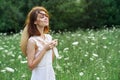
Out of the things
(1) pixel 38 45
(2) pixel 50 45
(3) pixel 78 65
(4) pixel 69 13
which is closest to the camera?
(2) pixel 50 45

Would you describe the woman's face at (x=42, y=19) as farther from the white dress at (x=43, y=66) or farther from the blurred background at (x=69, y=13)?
the blurred background at (x=69, y=13)

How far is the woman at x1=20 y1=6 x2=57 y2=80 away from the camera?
4.34 m

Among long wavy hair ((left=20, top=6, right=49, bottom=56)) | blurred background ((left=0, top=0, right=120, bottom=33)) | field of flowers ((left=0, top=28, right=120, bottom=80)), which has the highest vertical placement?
long wavy hair ((left=20, top=6, right=49, bottom=56))

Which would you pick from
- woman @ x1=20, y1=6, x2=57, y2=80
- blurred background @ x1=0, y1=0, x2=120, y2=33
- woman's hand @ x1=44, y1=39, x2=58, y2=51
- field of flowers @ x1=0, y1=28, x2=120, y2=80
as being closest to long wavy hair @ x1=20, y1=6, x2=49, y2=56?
woman @ x1=20, y1=6, x2=57, y2=80

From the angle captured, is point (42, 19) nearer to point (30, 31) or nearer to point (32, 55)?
point (30, 31)

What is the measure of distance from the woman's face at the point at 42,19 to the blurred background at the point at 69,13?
→ 22563 millimetres

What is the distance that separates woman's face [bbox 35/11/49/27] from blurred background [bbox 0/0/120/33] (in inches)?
888

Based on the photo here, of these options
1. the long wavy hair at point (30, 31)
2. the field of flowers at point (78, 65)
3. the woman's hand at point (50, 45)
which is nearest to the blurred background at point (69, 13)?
the field of flowers at point (78, 65)

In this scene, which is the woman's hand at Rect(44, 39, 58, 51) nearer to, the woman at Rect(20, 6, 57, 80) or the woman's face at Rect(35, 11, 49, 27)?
the woman at Rect(20, 6, 57, 80)

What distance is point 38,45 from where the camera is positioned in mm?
4375

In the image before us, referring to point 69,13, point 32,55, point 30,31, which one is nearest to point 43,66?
point 32,55

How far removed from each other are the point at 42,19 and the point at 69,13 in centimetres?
2402

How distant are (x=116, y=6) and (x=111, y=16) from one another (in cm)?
64

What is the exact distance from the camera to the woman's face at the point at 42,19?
14.4 feet
